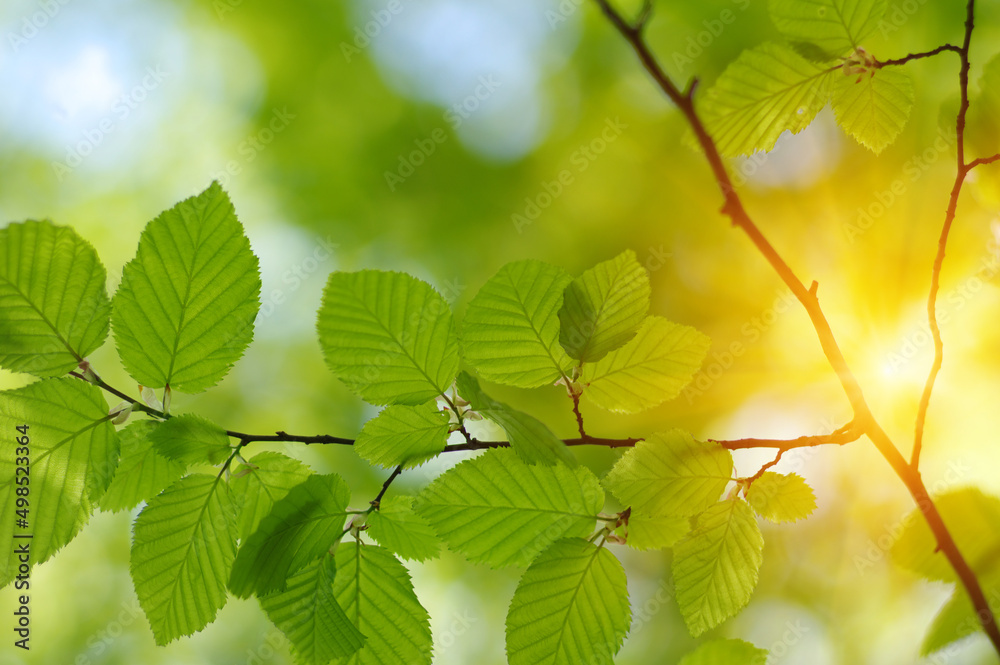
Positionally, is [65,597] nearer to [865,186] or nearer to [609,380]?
[609,380]

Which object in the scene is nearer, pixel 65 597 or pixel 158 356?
pixel 158 356

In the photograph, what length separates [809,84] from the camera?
566 millimetres

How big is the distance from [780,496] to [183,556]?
1.81 ft

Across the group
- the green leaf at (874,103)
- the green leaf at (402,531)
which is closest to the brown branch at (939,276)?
the green leaf at (874,103)

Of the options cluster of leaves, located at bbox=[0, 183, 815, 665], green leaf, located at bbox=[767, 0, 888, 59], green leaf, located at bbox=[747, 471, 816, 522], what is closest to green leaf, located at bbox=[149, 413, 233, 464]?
cluster of leaves, located at bbox=[0, 183, 815, 665]

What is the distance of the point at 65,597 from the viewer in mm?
3260

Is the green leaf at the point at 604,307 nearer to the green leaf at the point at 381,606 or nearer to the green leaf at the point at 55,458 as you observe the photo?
the green leaf at the point at 381,606

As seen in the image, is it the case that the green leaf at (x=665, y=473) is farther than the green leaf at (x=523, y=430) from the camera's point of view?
Yes

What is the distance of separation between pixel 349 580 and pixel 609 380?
299 millimetres

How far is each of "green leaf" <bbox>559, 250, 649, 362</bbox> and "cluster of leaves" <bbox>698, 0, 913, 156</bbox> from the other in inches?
6.6

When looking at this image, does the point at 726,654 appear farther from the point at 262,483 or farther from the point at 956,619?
the point at 262,483

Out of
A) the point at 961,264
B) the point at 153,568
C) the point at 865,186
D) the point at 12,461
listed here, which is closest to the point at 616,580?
the point at 153,568

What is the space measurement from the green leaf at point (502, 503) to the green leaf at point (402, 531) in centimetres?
6

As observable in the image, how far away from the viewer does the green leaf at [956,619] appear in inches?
16.4
